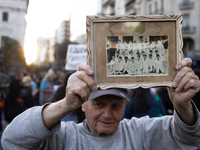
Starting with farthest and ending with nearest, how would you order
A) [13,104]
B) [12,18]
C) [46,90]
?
[12,18] → [46,90] → [13,104]

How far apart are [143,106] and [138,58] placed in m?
2.48

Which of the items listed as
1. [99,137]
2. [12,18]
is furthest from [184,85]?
[12,18]

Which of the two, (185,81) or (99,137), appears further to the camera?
(99,137)

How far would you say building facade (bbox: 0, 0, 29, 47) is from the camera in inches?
1383

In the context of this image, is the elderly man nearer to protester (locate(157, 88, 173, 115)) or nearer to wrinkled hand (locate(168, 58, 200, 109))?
wrinkled hand (locate(168, 58, 200, 109))

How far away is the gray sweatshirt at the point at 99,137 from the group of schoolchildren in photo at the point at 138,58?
53 cm

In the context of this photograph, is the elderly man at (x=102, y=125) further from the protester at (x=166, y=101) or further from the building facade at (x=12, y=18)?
the building facade at (x=12, y=18)

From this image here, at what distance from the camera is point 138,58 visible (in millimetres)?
1598

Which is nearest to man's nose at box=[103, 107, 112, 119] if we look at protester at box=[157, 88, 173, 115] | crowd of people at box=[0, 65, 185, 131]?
crowd of people at box=[0, 65, 185, 131]

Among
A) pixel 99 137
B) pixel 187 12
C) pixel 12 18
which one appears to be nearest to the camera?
pixel 99 137

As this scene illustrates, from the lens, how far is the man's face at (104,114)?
6.20ft

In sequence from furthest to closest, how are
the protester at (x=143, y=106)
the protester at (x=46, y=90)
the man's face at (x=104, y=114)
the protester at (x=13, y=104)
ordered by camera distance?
1. the protester at (x=46, y=90)
2. the protester at (x=13, y=104)
3. the protester at (x=143, y=106)
4. the man's face at (x=104, y=114)

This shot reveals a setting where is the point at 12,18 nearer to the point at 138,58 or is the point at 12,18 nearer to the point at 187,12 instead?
the point at 187,12

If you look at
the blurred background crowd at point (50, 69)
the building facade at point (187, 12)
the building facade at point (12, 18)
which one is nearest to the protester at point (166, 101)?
the blurred background crowd at point (50, 69)
